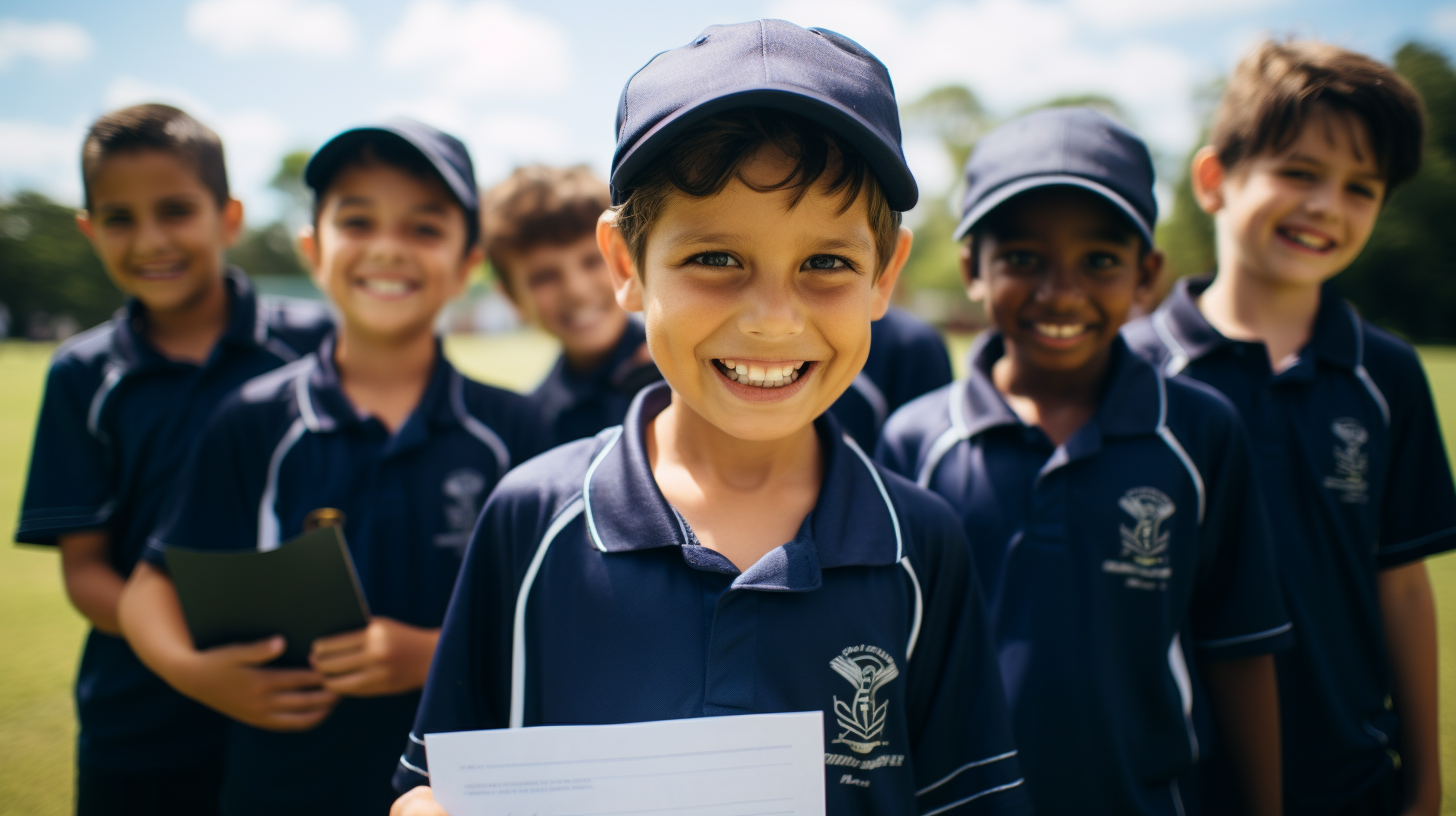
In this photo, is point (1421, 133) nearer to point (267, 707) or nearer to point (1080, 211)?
point (1080, 211)

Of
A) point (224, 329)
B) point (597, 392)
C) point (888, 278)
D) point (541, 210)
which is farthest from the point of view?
point (541, 210)

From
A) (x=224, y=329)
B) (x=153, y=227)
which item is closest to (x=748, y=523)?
(x=224, y=329)

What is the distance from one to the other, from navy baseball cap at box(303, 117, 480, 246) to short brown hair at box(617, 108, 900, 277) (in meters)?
1.08

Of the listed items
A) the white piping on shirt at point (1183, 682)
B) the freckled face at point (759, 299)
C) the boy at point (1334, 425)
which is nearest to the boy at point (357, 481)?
the freckled face at point (759, 299)

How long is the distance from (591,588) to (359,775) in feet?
3.45

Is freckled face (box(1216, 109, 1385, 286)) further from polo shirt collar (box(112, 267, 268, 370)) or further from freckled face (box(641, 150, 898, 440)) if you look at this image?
polo shirt collar (box(112, 267, 268, 370))

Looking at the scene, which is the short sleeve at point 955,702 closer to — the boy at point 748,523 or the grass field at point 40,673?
the boy at point 748,523

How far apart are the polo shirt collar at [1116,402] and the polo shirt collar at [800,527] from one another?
52cm

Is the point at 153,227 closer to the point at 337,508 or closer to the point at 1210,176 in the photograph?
the point at 337,508

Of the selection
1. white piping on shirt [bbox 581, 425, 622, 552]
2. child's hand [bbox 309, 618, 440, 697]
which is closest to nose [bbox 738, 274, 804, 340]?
white piping on shirt [bbox 581, 425, 622, 552]

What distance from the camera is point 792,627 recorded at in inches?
45.8

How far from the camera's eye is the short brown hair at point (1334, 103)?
2.03 meters

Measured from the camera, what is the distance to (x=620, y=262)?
1.38 meters

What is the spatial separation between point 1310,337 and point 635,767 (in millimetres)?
2099
